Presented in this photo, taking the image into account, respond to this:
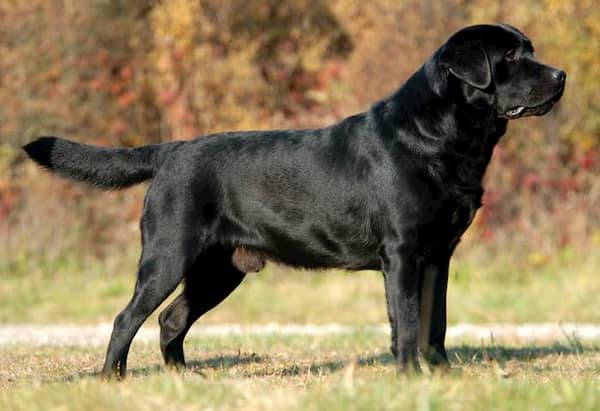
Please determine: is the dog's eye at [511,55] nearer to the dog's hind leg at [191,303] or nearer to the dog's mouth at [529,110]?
the dog's mouth at [529,110]

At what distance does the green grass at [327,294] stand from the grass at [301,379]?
3.18 meters

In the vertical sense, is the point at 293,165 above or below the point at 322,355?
above

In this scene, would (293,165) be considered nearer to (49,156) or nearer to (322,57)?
(49,156)

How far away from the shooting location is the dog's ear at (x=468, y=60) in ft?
18.2

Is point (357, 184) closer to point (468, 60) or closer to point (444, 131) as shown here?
point (444, 131)

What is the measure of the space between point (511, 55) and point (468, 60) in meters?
0.34

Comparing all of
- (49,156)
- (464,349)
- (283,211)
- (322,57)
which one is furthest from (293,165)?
(322,57)

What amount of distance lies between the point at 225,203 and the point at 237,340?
98.9 inches

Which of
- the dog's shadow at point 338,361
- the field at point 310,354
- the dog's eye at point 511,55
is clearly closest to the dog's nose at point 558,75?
the dog's eye at point 511,55

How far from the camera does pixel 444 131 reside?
5.63m

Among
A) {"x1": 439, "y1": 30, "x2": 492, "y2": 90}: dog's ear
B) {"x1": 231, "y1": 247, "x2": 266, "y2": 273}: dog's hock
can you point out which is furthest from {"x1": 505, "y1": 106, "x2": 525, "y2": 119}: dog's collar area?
{"x1": 231, "y1": 247, "x2": 266, "y2": 273}: dog's hock

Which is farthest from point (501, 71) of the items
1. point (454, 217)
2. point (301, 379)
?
point (301, 379)

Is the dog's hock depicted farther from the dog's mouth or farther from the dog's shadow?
the dog's mouth

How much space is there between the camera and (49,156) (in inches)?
241
